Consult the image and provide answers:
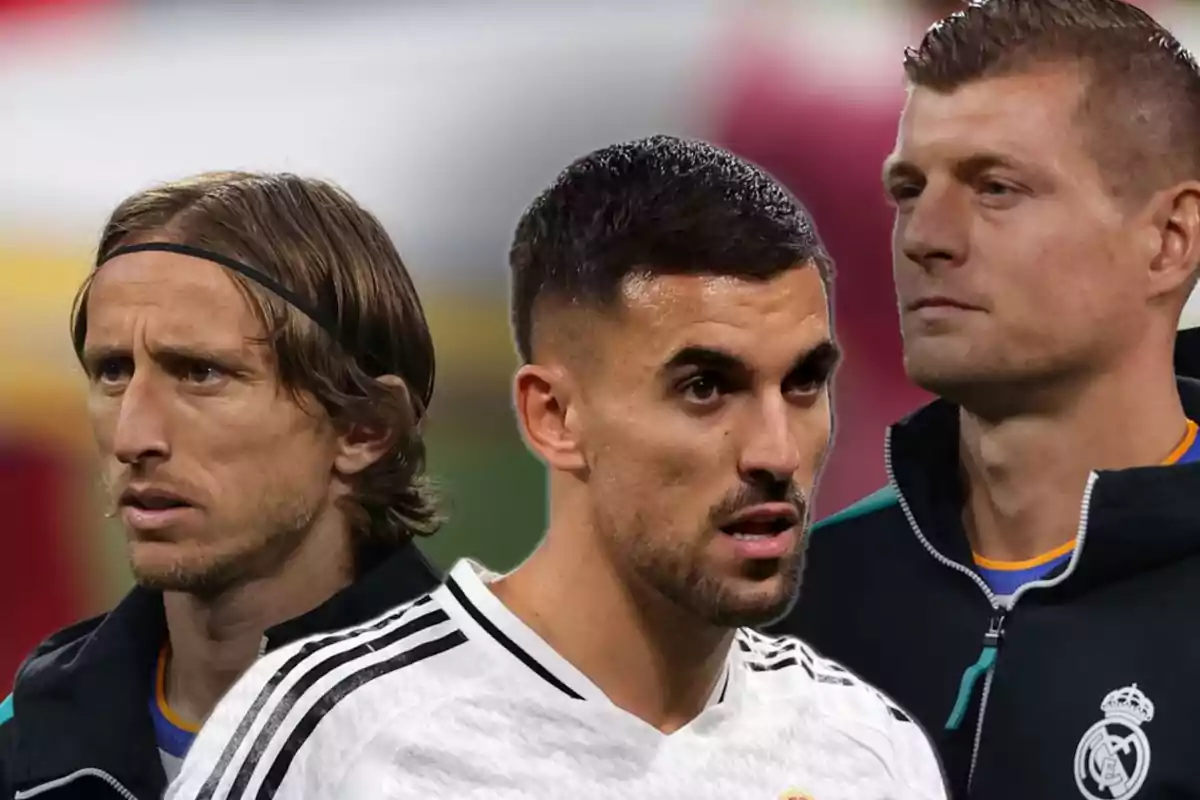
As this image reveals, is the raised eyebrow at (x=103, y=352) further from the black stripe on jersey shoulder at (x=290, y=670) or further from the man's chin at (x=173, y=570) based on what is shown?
the black stripe on jersey shoulder at (x=290, y=670)

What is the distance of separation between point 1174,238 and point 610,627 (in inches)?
26.6

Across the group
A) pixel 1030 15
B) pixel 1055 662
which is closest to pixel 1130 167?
pixel 1030 15

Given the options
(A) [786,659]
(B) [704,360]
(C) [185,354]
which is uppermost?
(B) [704,360]

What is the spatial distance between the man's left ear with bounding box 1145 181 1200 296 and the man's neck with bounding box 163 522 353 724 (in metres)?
0.76

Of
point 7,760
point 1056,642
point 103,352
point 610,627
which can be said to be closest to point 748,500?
point 610,627

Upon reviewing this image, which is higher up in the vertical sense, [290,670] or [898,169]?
[898,169]

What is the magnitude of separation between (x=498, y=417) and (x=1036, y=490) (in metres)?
0.63

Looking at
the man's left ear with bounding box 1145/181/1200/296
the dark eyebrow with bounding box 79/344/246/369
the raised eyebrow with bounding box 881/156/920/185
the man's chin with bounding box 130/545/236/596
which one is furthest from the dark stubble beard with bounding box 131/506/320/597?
the man's left ear with bounding box 1145/181/1200/296

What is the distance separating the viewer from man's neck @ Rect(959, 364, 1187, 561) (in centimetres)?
142

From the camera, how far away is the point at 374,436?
1.49 meters

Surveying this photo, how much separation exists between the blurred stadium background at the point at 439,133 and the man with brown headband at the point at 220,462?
12.1 inches

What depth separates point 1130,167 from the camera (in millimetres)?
1425

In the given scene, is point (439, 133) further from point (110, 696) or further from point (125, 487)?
point (110, 696)

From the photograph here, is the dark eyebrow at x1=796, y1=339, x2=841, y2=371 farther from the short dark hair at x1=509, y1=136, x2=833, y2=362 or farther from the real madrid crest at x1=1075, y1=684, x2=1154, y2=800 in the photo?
the real madrid crest at x1=1075, y1=684, x2=1154, y2=800
